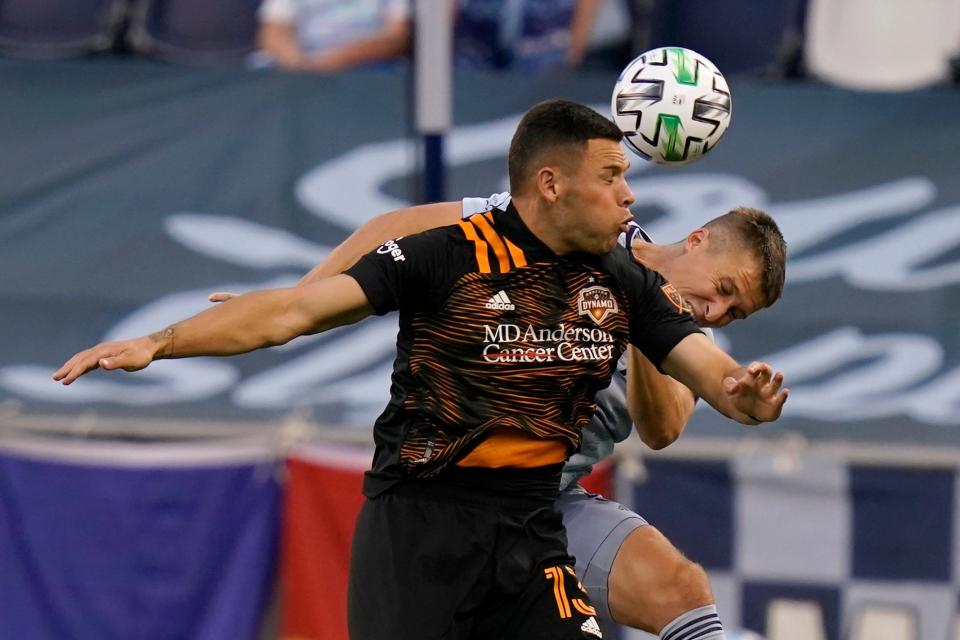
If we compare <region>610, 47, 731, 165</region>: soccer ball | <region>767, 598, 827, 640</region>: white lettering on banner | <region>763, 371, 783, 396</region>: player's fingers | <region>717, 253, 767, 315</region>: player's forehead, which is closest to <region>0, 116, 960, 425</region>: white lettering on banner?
<region>767, 598, 827, 640</region>: white lettering on banner

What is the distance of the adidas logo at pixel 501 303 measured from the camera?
542cm

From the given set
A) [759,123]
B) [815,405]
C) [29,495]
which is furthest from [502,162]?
[29,495]

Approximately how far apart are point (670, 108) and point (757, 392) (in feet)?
4.05

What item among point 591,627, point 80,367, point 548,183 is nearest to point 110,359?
point 80,367

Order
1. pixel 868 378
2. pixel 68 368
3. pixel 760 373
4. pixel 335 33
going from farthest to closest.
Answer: pixel 335 33, pixel 868 378, pixel 760 373, pixel 68 368

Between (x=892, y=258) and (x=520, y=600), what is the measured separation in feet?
13.9

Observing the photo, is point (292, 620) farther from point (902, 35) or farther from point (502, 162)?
point (902, 35)

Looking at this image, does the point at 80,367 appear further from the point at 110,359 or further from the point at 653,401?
the point at 653,401

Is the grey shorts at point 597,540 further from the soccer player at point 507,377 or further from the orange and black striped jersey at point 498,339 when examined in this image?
the orange and black striped jersey at point 498,339

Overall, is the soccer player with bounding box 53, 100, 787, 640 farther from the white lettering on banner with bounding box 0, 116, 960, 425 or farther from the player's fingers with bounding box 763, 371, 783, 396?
the white lettering on banner with bounding box 0, 116, 960, 425

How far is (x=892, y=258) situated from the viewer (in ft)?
30.1

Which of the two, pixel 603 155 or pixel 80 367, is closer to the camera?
pixel 80 367

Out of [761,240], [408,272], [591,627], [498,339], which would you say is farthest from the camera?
[761,240]

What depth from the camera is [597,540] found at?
6.18 meters
